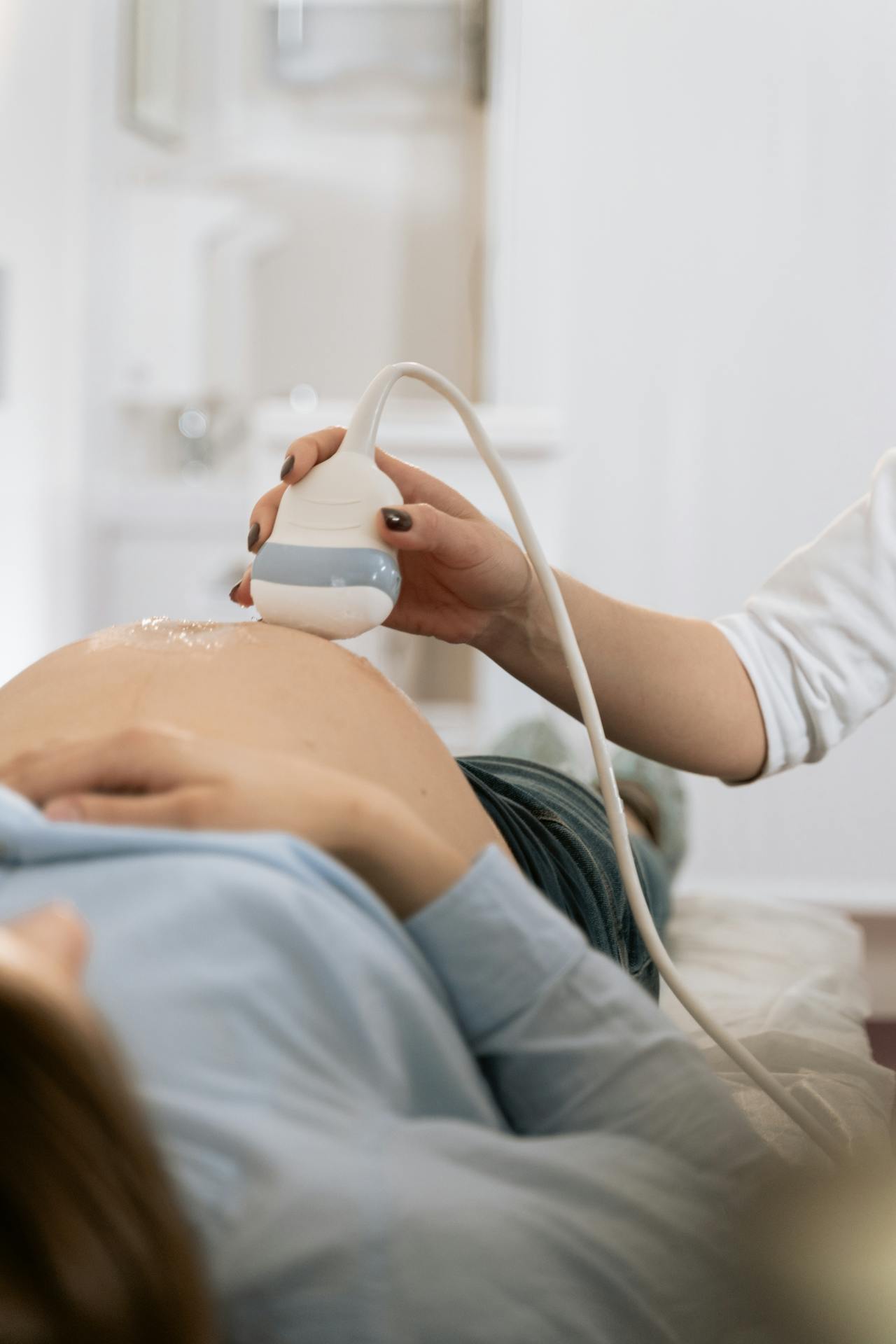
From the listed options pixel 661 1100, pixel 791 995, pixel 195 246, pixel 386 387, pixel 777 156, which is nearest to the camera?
pixel 661 1100

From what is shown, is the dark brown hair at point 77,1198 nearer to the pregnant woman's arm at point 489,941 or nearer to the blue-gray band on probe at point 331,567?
the pregnant woman's arm at point 489,941

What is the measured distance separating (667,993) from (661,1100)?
2.35 feet

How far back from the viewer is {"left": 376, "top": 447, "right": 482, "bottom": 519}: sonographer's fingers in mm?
896

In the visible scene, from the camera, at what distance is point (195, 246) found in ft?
10.2

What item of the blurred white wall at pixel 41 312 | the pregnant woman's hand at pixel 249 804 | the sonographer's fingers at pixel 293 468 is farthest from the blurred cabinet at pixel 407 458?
the pregnant woman's hand at pixel 249 804

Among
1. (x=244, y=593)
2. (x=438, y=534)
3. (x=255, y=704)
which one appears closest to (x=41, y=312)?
(x=244, y=593)

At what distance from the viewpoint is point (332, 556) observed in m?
0.78

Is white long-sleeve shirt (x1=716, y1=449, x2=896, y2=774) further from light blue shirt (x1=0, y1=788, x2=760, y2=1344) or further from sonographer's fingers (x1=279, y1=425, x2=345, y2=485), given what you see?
light blue shirt (x1=0, y1=788, x2=760, y2=1344)

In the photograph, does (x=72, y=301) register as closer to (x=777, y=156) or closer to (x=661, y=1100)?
(x=777, y=156)

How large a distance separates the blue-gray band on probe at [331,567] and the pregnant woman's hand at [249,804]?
0.77 feet

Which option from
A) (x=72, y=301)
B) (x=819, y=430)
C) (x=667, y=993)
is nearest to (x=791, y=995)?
(x=667, y=993)

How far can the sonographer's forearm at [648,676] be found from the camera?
932 millimetres

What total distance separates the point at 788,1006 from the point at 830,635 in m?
0.33

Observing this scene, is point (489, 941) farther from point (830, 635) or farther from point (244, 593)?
point (830, 635)
